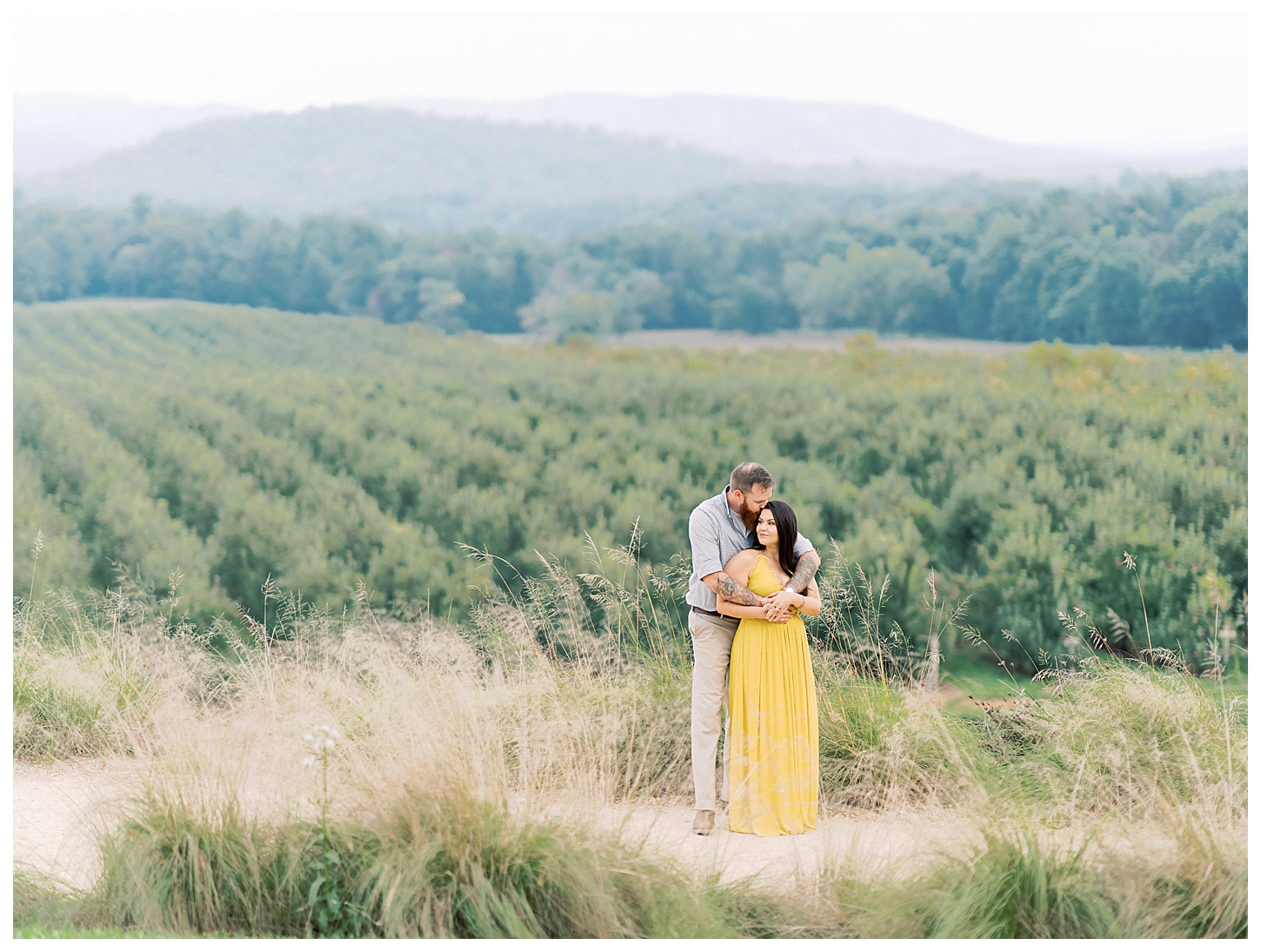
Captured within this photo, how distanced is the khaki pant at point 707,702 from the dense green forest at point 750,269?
109 feet

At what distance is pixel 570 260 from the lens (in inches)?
2008

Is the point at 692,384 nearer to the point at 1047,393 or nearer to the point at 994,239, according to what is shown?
the point at 1047,393

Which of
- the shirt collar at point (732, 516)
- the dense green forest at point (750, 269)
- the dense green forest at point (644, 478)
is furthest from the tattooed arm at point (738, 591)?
the dense green forest at point (750, 269)

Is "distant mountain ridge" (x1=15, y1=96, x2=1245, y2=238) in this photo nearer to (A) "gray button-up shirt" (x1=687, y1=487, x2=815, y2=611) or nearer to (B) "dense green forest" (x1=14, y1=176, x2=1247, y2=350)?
(B) "dense green forest" (x1=14, y1=176, x2=1247, y2=350)

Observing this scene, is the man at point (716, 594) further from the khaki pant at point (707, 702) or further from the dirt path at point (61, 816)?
the dirt path at point (61, 816)

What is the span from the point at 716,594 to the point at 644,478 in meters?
9.07

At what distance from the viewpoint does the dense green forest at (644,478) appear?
9.30 meters

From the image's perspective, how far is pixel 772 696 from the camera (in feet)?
13.2

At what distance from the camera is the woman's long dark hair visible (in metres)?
4.01

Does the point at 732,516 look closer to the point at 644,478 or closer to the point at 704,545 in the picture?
the point at 704,545

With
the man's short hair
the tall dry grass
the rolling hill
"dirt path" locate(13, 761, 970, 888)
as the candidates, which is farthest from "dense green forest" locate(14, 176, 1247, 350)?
the man's short hair

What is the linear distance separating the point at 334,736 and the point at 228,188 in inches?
3135

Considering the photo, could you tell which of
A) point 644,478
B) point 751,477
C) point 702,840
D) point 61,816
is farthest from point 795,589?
point 644,478

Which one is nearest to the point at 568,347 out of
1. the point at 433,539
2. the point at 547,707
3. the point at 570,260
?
the point at 570,260
